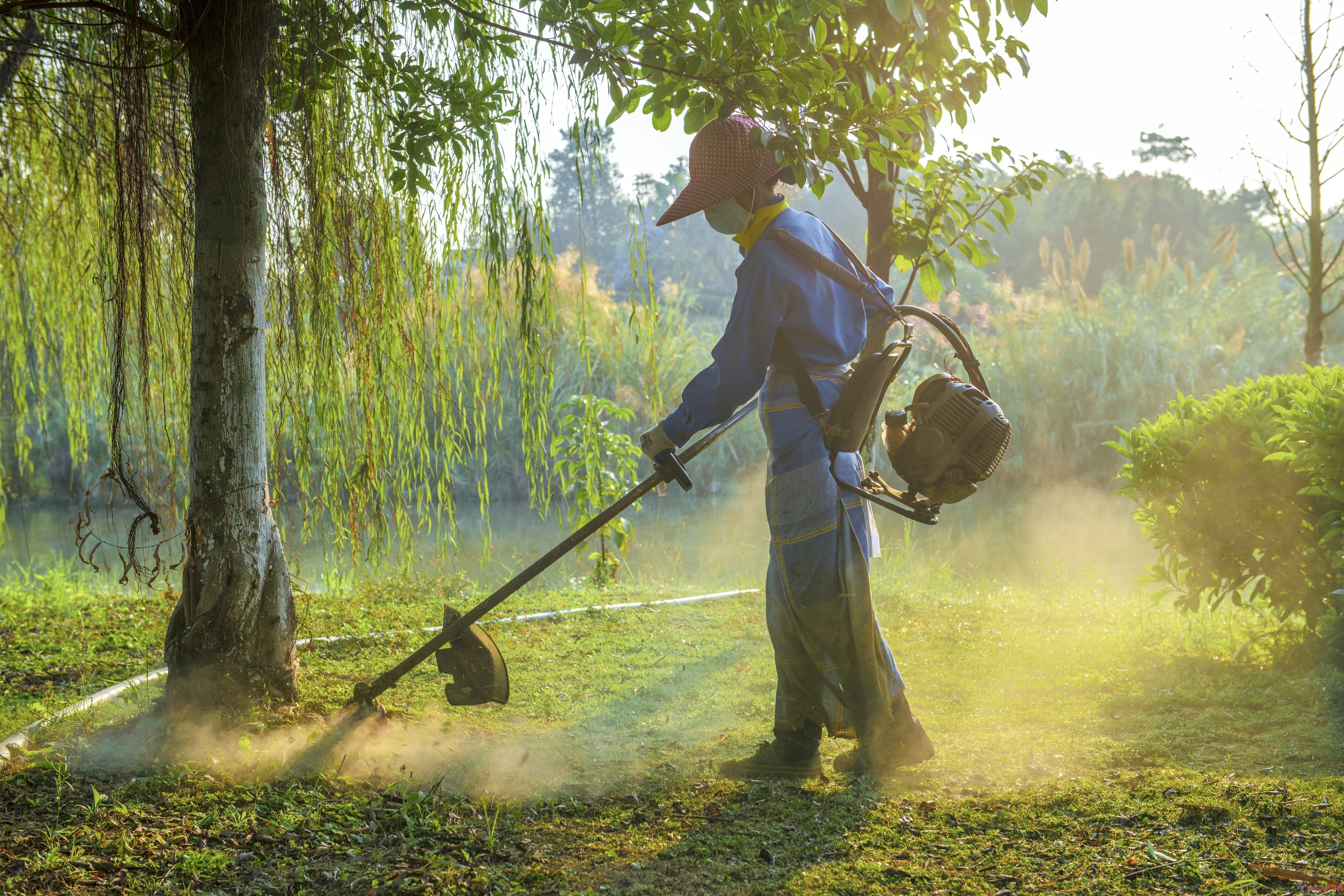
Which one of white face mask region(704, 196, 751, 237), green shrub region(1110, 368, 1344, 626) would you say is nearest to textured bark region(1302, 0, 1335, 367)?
green shrub region(1110, 368, 1344, 626)

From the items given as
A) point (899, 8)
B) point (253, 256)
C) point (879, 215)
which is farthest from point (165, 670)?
point (879, 215)

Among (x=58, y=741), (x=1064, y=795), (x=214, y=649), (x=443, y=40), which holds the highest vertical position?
(x=443, y=40)

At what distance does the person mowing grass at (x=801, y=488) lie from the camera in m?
2.69

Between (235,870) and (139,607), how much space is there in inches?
128

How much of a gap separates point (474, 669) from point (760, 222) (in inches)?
66.7

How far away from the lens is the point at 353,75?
10.2 ft

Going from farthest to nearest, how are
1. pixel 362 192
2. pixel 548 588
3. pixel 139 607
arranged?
pixel 548 588 → pixel 139 607 → pixel 362 192

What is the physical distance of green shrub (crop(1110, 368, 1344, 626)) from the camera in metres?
3.36

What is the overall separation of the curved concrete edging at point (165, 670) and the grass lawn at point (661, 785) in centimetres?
7

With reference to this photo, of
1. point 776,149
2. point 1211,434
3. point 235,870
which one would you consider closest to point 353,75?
point 776,149

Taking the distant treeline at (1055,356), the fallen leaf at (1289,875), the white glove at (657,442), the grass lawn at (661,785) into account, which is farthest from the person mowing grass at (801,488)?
the distant treeline at (1055,356)

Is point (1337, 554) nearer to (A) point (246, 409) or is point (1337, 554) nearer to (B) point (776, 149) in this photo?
(B) point (776, 149)

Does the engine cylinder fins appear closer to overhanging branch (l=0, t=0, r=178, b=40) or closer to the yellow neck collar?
the yellow neck collar

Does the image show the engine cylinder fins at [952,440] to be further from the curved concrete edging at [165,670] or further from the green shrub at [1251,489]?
the curved concrete edging at [165,670]
